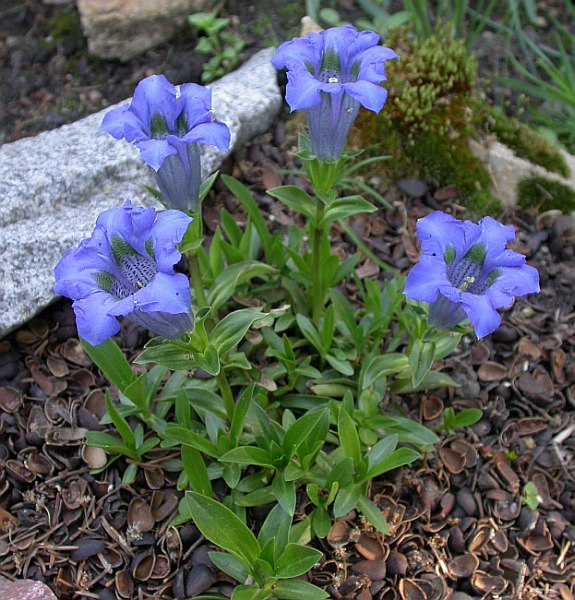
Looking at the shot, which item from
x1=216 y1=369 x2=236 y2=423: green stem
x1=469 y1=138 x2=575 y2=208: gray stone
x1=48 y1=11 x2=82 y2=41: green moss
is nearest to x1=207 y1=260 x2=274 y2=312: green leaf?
x1=216 y1=369 x2=236 y2=423: green stem

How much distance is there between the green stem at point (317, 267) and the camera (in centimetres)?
265

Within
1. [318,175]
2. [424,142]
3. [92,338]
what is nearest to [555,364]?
[424,142]

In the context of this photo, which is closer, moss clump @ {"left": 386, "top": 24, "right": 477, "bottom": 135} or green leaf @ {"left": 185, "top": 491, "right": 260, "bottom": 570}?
green leaf @ {"left": 185, "top": 491, "right": 260, "bottom": 570}

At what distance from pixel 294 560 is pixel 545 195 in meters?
2.29

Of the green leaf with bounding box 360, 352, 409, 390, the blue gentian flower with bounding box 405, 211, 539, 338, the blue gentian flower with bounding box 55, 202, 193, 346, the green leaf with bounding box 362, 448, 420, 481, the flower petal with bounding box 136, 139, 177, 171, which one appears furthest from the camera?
the green leaf with bounding box 360, 352, 409, 390

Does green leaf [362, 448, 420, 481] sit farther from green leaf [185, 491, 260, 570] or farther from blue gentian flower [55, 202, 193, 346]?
blue gentian flower [55, 202, 193, 346]

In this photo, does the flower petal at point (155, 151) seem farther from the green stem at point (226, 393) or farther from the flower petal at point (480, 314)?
the flower petal at point (480, 314)

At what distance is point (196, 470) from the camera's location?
97.4 inches

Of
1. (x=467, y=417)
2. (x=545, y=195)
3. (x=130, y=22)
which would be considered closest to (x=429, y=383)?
(x=467, y=417)

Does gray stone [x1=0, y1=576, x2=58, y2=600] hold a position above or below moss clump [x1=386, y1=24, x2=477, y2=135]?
below

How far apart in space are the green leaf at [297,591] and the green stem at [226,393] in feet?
1.92

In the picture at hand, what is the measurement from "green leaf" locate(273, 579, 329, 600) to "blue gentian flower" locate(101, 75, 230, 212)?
127 centimetres

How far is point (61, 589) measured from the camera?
8.31 ft

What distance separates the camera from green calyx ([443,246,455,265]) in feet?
6.95
